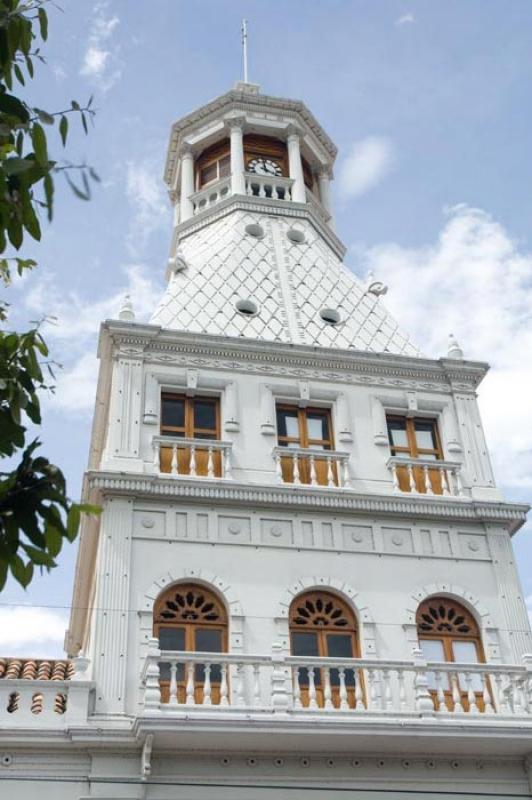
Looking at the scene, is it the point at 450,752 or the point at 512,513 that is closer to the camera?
the point at 450,752

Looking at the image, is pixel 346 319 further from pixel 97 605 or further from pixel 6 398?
pixel 6 398

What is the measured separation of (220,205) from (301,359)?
22.4 ft

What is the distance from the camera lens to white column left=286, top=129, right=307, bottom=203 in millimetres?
25359

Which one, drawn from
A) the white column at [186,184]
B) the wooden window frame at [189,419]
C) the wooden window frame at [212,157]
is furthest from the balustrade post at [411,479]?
the wooden window frame at [212,157]

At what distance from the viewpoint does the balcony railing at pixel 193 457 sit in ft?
58.3

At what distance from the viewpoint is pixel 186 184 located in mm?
26484

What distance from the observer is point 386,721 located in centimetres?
1470

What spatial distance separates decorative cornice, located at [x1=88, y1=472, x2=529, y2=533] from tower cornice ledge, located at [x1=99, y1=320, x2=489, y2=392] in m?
2.93

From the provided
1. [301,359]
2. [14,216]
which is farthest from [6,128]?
[301,359]

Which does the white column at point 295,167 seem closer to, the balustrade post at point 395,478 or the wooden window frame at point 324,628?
the balustrade post at point 395,478

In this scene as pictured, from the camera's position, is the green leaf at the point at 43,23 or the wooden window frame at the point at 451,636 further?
the wooden window frame at the point at 451,636

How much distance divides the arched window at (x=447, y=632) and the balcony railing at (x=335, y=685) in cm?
77

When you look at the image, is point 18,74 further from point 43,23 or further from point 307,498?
point 307,498

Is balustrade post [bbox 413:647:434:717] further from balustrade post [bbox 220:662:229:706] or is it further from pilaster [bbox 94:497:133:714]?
pilaster [bbox 94:497:133:714]
